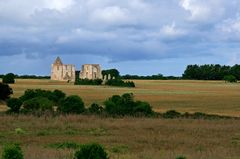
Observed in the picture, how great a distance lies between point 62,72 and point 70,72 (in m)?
3.07

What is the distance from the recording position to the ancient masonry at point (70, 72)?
163 meters

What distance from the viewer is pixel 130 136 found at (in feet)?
80.0

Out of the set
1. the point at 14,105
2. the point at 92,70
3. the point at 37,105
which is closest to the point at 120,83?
the point at 92,70

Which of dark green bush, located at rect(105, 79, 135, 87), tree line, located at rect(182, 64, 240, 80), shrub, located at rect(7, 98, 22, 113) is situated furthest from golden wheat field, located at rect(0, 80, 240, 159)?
tree line, located at rect(182, 64, 240, 80)

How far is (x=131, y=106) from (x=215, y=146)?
18648mm

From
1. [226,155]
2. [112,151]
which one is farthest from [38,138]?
[226,155]

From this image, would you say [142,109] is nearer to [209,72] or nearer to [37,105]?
Result: [37,105]

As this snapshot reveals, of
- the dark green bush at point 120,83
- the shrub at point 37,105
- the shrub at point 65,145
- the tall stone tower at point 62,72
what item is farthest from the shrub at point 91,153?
the tall stone tower at point 62,72

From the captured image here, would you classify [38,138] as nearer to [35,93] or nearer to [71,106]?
[71,106]

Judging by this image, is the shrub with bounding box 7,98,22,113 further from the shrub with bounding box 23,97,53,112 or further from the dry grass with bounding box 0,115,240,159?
the dry grass with bounding box 0,115,240,159

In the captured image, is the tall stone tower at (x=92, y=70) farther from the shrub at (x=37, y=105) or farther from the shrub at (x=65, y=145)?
the shrub at (x=65, y=145)

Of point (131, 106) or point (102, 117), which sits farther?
point (131, 106)

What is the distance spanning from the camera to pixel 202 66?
18412 centimetres

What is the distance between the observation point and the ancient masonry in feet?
534
